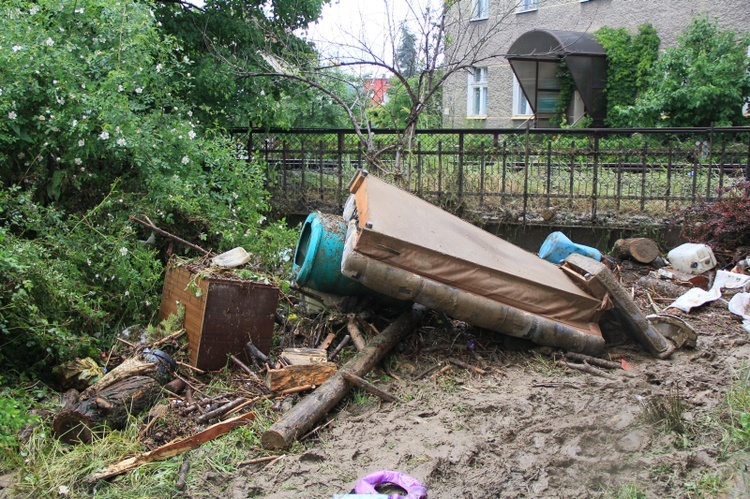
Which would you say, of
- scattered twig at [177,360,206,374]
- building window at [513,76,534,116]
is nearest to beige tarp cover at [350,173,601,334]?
scattered twig at [177,360,206,374]

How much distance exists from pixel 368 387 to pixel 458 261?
3.46 ft

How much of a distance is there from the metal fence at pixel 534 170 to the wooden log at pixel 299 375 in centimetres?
400

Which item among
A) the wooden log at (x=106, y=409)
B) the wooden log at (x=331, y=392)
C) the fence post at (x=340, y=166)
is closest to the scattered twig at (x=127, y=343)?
the wooden log at (x=106, y=409)

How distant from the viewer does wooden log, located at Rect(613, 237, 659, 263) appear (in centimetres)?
745

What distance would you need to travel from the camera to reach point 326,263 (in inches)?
201

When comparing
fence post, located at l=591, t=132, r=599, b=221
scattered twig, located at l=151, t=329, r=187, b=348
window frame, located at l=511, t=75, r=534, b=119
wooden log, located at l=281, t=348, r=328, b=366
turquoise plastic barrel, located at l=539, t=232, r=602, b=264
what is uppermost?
window frame, located at l=511, t=75, r=534, b=119

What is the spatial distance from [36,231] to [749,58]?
50.2ft

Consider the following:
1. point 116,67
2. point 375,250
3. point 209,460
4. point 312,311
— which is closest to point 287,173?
point 116,67

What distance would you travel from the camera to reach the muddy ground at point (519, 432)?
10.1ft

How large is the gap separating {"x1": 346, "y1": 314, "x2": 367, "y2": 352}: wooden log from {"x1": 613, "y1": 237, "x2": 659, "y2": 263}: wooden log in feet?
12.9

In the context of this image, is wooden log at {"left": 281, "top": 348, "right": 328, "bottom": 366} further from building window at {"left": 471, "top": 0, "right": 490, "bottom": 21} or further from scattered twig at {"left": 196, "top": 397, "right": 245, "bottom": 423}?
building window at {"left": 471, "top": 0, "right": 490, "bottom": 21}

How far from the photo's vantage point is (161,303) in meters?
5.13

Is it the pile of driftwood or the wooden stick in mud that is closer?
the pile of driftwood

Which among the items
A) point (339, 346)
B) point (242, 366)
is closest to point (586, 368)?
point (339, 346)
